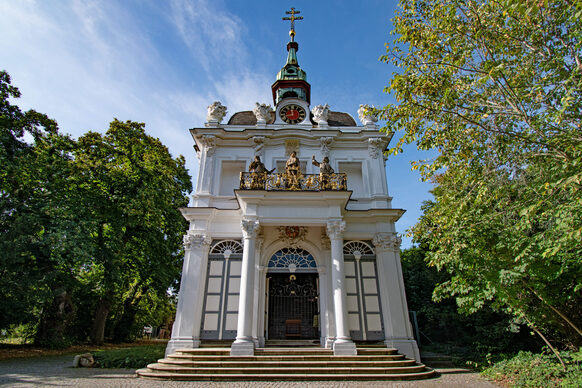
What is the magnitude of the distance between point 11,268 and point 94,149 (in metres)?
6.64

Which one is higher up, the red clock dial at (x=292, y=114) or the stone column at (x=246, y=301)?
the red clock dial at (x=292, y=114)

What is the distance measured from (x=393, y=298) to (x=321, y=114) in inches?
334

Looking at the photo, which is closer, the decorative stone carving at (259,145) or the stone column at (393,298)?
the stone column at (393,298)

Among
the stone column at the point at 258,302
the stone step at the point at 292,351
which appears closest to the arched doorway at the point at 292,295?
the stone column at the point at 258,302

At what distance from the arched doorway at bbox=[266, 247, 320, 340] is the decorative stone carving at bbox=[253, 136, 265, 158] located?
13.9ft

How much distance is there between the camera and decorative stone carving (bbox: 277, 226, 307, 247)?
12391 mm

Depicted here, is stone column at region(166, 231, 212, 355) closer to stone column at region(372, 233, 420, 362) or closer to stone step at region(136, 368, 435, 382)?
stone step at region(136, 368, 435, 382)

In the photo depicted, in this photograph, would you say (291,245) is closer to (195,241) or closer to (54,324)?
(195,241)

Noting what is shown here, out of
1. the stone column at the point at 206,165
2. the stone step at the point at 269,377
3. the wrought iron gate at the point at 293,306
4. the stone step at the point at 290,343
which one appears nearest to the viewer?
the stone step at the point at 269,377

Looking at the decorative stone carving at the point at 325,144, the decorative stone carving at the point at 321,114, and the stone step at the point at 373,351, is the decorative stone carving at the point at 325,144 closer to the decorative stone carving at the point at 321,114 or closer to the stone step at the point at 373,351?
the decorative stone carving at the point at 321,114

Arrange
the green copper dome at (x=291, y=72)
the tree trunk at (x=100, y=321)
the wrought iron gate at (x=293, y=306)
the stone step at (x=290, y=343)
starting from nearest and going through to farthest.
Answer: the stone step at (x=290, y=343), the wrought iron gate at (x=293, y=306), the tree trunk at (x=100, y=321), the green copper dome at (x=291, y=72)

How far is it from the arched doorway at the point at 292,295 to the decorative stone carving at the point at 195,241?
2576 mm

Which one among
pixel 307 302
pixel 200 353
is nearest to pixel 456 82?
pixel 307 302

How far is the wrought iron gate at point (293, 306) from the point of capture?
38.7ft
